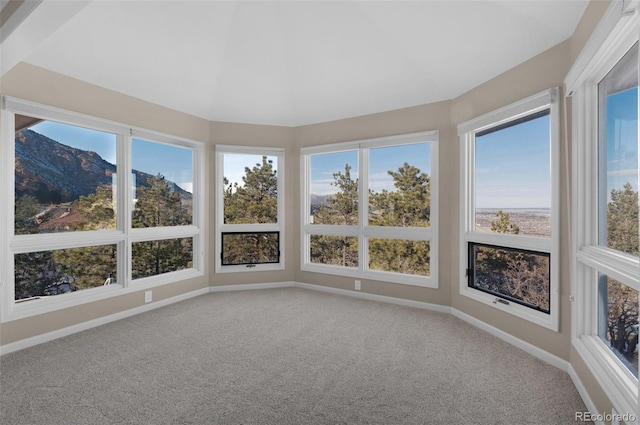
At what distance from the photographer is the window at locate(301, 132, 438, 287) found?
385 centimetres

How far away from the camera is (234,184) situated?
4637 mm

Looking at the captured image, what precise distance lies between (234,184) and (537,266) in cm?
382

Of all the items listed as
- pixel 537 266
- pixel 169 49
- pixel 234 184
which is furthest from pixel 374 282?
pixel 169 49

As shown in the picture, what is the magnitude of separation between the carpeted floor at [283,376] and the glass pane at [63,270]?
49 centimetres

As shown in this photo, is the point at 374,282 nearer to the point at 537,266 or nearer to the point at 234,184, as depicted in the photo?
the point at 537,266

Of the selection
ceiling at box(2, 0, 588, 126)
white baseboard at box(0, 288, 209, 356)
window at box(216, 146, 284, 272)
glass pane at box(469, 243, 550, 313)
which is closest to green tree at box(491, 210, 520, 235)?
glass pane at box(469, 243, 550, 313)

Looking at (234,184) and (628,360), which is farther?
(234,184)

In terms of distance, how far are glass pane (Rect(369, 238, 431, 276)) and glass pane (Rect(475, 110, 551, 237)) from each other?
77 cm

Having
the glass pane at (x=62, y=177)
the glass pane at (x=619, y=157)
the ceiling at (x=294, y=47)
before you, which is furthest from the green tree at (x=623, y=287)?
the glass pane at (x=62, y=177)

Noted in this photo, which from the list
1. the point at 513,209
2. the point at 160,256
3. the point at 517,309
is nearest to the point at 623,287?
the point at 517,309

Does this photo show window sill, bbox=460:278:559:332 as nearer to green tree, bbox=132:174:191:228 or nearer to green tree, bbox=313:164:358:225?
green tree, bbox=313:164:358:225

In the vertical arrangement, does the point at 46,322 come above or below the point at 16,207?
below

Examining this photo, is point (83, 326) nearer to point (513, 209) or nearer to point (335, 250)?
point (335, 250)

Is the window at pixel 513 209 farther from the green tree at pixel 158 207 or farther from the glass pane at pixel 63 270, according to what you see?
the glass pane at pixel 63 270
